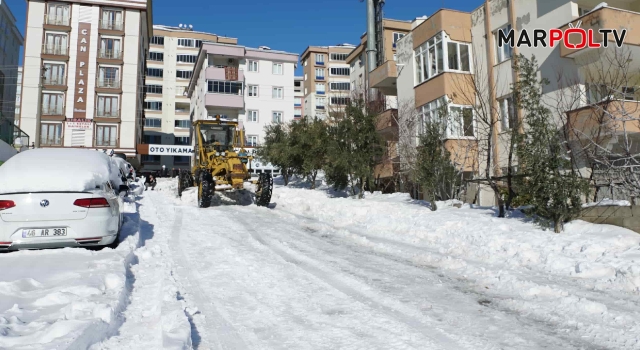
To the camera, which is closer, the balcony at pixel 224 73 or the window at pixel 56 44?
the window at pixel 56 44

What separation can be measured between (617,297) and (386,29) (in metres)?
41.8

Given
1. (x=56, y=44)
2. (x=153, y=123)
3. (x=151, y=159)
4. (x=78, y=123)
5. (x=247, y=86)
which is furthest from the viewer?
(x=153, y=123)

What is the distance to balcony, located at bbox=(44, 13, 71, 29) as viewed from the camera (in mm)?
42903

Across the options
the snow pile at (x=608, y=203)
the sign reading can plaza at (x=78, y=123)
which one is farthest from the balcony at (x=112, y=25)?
the snow pile at (x=608, y=203)

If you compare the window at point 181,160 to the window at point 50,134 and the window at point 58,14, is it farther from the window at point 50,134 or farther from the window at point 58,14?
the window at point 58,14

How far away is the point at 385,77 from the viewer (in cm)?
2417

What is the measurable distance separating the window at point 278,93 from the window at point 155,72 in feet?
87.6

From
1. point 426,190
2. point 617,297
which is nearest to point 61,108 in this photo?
point 426,190

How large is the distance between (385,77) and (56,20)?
3777cm

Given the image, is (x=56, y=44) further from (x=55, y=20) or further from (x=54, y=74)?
(x=54, y=74)

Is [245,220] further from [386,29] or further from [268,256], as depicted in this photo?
[386,29]

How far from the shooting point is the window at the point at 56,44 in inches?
1681

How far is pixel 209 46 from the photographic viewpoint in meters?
45.0

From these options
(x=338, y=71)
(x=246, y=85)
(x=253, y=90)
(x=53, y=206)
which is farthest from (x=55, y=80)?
(x=53, y=206)
